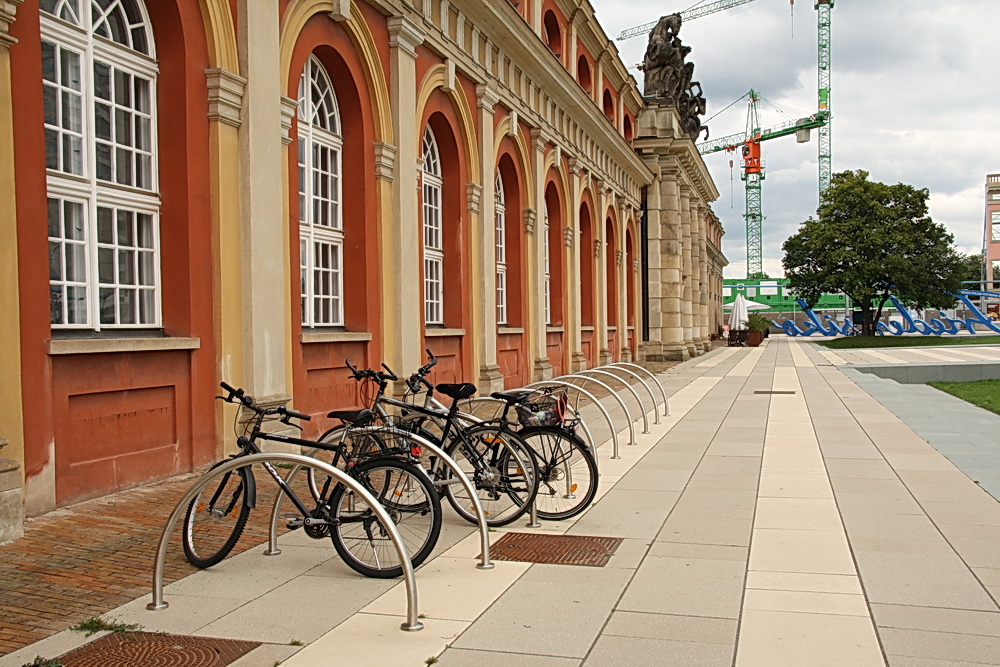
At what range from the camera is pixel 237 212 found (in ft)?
30.9

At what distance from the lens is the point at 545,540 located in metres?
6.68

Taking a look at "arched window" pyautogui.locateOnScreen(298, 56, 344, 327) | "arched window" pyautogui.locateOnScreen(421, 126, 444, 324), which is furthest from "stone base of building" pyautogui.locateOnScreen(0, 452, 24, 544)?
"arched window" pyautogui.locateOnScreen(421, 126, 444, 324)

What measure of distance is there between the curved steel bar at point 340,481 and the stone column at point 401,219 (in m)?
7.72

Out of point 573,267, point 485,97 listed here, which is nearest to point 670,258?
point 573,267

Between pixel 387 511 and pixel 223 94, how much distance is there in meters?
5.37

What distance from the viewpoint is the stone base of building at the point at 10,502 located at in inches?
239

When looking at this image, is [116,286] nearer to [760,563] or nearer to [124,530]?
[124,530]

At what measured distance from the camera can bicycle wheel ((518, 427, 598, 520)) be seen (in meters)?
7.07

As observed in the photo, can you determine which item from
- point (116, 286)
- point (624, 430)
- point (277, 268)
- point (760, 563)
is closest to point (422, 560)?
point (760, 563)

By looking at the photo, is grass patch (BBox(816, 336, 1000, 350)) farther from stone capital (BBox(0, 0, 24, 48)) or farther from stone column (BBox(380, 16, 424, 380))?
stone capital (BBox(0, 0, 24, 48))

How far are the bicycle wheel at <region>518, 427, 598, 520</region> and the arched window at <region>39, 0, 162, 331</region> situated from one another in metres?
3.99

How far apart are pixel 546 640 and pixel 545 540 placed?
2.15m

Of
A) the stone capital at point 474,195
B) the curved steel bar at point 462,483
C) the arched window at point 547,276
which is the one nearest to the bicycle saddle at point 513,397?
the curved steel bar at point 462,483

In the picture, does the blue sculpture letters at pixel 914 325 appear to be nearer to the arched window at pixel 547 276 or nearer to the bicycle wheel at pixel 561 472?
the arched window at pixel 547 276
